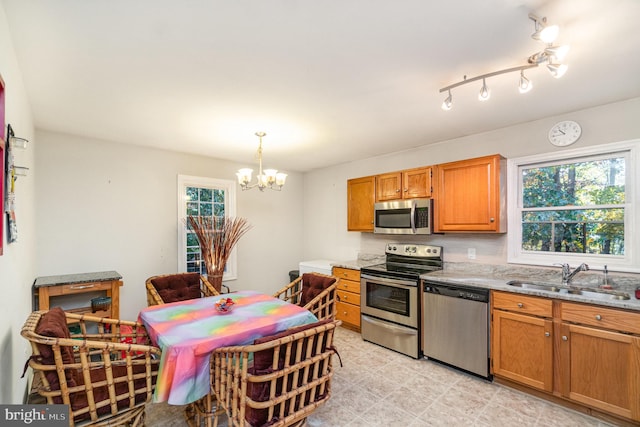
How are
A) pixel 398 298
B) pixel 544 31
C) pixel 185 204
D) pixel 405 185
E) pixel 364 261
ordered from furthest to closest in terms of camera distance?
1. pixel 364 261
2. pixel 185 204
3. pixel 405 185
4. pixel 398 298
5. pixel 544 31

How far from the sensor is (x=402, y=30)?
154cm

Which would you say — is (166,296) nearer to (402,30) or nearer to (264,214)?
(264,214)

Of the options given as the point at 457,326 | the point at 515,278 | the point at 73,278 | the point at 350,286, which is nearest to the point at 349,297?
the point at 350,286

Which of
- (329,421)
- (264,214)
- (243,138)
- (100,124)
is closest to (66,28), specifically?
(100,124)

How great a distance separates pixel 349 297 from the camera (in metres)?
3.88

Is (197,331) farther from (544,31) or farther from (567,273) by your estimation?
(567,273)

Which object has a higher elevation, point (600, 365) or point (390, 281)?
point (390, 281)

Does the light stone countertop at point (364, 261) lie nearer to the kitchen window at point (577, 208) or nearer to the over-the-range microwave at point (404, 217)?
the over-the-range microwave at point (404, 217)

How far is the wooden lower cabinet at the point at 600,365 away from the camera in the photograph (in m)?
1.94

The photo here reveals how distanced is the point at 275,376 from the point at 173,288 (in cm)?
199

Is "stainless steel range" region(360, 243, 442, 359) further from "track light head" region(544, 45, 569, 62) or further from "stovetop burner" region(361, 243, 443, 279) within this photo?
"track light head" region(544, 45, 569, 62)

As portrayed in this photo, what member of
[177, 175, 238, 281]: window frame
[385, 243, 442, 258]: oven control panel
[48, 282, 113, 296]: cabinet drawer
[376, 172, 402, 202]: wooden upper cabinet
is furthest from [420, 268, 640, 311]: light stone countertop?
[48, 282, 113, 296]: cabinet drawer

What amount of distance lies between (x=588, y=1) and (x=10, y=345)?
141 inches

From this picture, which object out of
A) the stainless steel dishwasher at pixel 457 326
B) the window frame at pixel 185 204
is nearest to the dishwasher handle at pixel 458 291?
the stainless steel dishwasher at pixel 457 326
